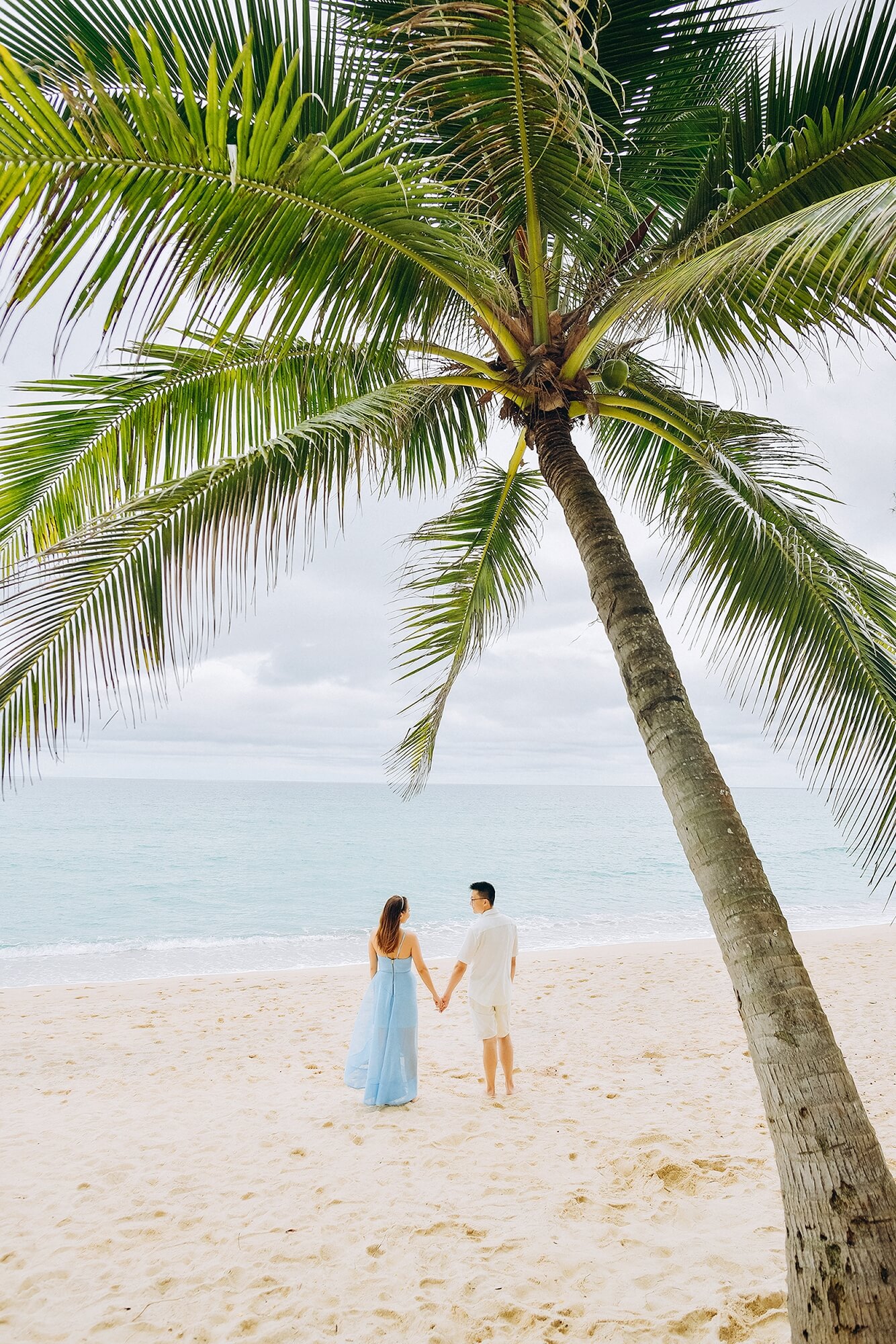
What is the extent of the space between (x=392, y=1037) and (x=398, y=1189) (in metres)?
1.33

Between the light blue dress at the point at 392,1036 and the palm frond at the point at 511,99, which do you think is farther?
the light blue dress at the point at 392,1036

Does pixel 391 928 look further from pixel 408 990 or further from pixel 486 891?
pixel 486 891

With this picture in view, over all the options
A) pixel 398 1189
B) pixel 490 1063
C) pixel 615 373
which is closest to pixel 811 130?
pixel 615 373

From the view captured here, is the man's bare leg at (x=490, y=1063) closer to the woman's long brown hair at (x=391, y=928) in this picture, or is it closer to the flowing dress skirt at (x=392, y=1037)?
the flowing dress skirt at (x=392, y=1037)

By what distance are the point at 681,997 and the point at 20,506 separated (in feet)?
29.6

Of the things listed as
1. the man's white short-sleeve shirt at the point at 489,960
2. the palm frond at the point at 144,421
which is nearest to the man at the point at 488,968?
the man's white short-sleeve shirt at the point at 489,960

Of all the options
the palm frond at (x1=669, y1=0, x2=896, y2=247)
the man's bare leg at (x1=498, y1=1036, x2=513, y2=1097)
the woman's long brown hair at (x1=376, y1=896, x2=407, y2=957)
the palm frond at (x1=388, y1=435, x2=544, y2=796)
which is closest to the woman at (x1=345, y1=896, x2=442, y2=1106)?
the woman's long brown hair at (x1=376, y1=896, x2=407, y2=957)

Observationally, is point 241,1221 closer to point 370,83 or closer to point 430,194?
point 430,194

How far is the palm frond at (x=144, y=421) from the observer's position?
3.76 metres

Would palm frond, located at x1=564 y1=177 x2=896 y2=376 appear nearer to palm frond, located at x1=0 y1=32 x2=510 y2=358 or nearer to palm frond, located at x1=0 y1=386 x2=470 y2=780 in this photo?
palm frond, located at x1=0 y1=32 x2=510 y2=358

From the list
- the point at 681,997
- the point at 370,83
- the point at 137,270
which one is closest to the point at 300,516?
the point at 137,270

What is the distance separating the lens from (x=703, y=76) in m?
3.61

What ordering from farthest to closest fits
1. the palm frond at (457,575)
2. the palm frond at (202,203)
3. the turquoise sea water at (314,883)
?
the turquoise sea water at (314,883), the palm frond at (457,575), the palm frond at (202,203)

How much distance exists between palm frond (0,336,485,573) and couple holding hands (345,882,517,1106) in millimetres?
3415
